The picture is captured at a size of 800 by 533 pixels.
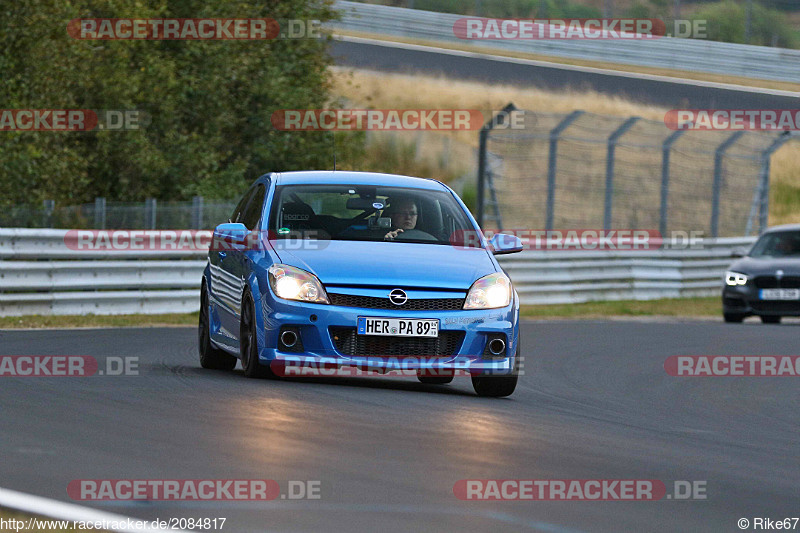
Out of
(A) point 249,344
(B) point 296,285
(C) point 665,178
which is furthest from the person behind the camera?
(C) point 665,178

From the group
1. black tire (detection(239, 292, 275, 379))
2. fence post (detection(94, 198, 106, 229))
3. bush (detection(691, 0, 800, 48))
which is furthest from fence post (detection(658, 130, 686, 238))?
black tire (detection(239, 292, 275, 379))

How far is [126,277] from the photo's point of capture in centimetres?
1934

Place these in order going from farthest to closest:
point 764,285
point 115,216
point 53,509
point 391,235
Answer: point 764,285, point 115,216, point 391,235, point 53,509

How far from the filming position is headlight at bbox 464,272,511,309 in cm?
1041

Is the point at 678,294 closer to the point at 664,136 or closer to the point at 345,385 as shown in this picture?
the point at 664,136

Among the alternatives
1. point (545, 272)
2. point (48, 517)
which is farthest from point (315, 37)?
point (48, 517)

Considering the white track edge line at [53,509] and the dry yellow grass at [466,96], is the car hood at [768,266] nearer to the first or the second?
the white track edge line at [53,509]

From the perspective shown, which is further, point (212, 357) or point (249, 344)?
point (212, 357)

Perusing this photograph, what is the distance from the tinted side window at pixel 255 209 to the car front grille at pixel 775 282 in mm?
12168

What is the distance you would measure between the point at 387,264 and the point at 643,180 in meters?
21.8

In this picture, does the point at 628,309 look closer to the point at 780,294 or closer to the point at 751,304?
the point at 751,304

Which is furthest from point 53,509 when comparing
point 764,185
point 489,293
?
point 764,185

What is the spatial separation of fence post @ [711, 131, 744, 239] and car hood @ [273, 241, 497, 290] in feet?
64.8

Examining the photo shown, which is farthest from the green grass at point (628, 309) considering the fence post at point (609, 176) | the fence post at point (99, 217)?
the fence post at point (99, 217)
